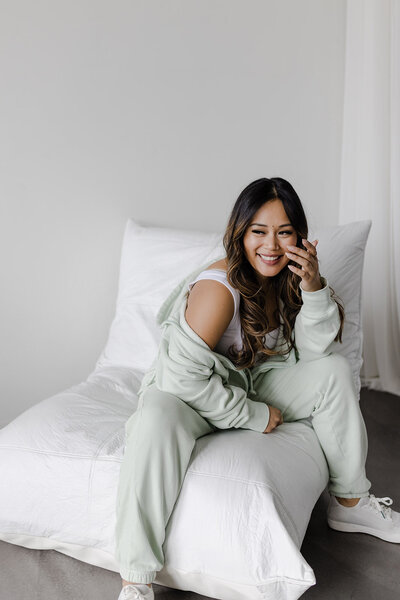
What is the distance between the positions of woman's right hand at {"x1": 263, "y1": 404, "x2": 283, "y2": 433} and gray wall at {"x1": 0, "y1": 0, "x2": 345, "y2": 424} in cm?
106

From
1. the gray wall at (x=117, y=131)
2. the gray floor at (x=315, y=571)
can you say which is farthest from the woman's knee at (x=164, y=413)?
the gray wall at (x=117, y=131)

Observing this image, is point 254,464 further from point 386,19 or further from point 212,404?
point 386,19

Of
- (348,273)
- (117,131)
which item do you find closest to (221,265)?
(348,273)

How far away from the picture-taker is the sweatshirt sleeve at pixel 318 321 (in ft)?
5.11

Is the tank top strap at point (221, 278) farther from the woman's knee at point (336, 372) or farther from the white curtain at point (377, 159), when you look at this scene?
the white curtain at point (377, 159)

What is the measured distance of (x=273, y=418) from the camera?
1550 mm

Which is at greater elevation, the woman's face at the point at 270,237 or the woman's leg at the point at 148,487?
the woman's face at the point at 270,237

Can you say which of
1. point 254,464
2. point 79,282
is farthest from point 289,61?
point 254,464

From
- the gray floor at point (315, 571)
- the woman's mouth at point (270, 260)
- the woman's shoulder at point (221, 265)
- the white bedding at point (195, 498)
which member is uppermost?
the woman's mouth at point (270, 260)

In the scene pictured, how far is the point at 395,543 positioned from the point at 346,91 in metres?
1.80

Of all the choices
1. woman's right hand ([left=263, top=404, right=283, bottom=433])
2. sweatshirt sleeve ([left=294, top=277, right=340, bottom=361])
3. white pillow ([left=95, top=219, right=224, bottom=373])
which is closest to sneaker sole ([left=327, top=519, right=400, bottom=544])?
woman's right hand ([left=263, top=404, right=283, bottom=433])

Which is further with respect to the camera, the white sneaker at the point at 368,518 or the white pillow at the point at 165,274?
the white pillow at the point at 165,274

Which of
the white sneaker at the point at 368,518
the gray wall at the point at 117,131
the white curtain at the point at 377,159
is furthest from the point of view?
the white curtain at the point at 377,159

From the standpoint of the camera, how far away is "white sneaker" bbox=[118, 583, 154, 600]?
128 cm
